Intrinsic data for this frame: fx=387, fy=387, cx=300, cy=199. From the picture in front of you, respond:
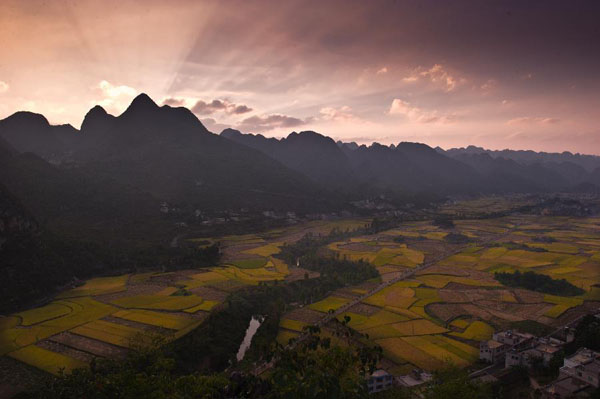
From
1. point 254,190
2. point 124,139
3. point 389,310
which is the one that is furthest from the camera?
point 124,139

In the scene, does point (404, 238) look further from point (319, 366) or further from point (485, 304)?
point (319, 366)

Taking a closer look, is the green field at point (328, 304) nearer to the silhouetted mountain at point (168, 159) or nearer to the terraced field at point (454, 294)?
the terraced field at point (454, 294)

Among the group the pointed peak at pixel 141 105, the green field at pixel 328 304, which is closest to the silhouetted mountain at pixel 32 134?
the pointed peak at pixel 141 105

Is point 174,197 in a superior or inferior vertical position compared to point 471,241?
superior

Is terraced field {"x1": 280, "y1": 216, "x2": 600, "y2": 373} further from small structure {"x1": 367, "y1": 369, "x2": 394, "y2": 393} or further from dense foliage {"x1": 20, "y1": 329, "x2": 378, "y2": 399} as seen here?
dense foliage {"x1": 20, "y1": 329, "x2": 378, "y2": 399}

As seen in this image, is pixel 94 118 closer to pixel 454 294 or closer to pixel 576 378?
pixel 454 294

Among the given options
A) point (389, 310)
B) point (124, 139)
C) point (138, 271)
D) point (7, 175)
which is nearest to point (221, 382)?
point (389, 310)

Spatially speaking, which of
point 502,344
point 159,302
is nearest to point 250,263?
point 159,302

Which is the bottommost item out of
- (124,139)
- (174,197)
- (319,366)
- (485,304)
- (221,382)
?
(485,304)
